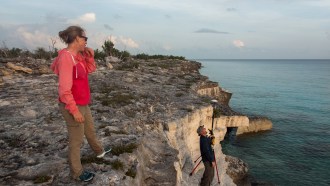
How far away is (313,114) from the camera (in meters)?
46.8

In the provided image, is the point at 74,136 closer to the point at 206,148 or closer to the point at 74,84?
the point at 74,84

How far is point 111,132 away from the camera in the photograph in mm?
9562

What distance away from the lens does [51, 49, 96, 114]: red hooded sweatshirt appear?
549 centimetres

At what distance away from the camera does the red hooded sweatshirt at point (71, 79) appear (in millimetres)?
5492

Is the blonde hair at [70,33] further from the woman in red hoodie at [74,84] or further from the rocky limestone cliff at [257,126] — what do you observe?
the rocky limestone cliff at [257,126]

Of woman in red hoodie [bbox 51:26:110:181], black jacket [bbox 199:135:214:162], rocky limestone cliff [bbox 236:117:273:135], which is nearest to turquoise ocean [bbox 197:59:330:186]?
rocky limestone cliff [bbox 236:117:273:135]

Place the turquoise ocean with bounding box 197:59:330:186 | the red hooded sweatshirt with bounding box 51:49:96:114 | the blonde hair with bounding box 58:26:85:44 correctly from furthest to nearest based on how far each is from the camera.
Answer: the turquoise ocean with bounding box 197:59:330:186 → the blonde hair with bounding box 58:26:85:44 → the red hooded sweatshirt with bounding box 51:49:96:114

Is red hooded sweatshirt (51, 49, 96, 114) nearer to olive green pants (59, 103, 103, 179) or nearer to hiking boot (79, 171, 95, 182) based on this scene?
olive green pants (59, 103, 103, 179)

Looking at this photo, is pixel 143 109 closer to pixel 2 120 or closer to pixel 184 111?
pixel 184 111

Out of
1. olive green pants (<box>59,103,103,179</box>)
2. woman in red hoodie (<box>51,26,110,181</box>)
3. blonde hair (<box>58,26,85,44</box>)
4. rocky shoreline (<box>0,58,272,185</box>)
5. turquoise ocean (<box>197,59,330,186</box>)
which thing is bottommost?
turquoise ocean (<box>197,59,330,186</box>)

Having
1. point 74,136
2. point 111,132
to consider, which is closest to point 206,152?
point 111,132

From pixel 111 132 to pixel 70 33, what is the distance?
458cm

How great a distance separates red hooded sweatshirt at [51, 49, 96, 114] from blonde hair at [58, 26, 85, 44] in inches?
8.8

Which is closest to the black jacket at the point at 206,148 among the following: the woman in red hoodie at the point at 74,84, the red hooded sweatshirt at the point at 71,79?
the woman in red hoodie at the point at 74,84
